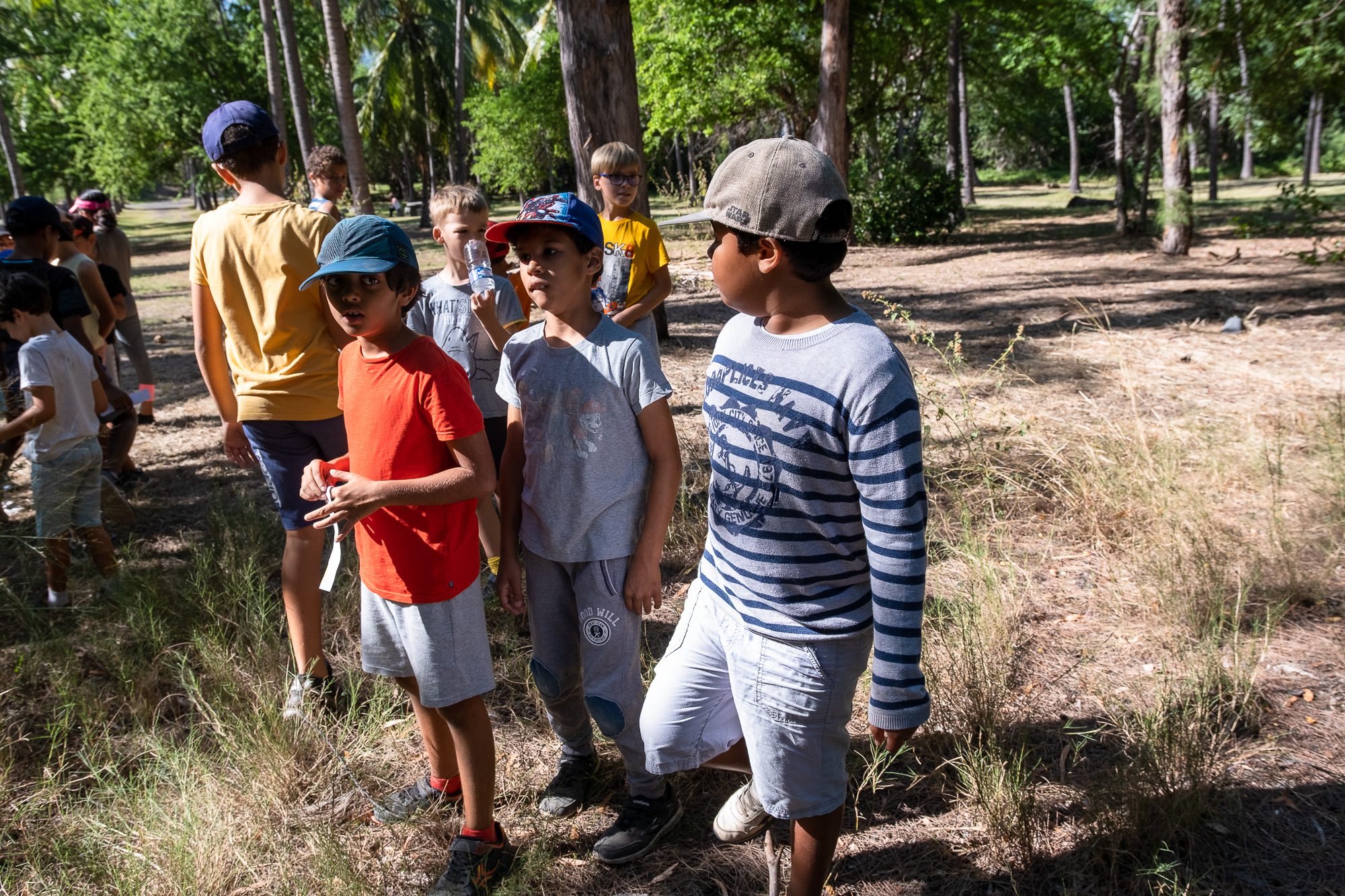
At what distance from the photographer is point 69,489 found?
4117 millimetres

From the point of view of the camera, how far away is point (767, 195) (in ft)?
5.87

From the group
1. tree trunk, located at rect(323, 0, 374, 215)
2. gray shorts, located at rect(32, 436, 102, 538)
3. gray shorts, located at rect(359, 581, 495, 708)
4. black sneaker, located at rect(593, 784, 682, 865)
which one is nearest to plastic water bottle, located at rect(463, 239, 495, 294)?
gray shorts, located at rect(359, 581, 495, 708)

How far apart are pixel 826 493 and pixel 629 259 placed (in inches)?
115

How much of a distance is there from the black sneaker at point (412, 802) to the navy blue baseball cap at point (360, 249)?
1.57 m

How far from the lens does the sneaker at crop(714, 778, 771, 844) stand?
7.28 feet

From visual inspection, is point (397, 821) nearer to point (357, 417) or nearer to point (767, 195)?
point (357, 417)

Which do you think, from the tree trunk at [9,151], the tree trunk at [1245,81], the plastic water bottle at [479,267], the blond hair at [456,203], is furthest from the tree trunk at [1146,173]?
the tree trunk at [9,151]

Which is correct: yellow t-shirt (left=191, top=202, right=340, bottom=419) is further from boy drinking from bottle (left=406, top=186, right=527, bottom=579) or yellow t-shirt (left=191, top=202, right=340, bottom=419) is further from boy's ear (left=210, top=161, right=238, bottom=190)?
boy drinking from bottle (left=406, top=186, right=527, bottom=579)

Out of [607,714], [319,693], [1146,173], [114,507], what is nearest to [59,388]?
A: [114,507]

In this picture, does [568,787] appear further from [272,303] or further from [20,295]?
[20,295]

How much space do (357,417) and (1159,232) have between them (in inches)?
697

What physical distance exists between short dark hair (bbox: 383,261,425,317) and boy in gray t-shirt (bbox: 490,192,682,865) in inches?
11.1

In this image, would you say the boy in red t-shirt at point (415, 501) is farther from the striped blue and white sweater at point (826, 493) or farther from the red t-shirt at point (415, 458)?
the striped blue and white sweater at point (826, 493)

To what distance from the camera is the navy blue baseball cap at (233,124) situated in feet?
9.62
